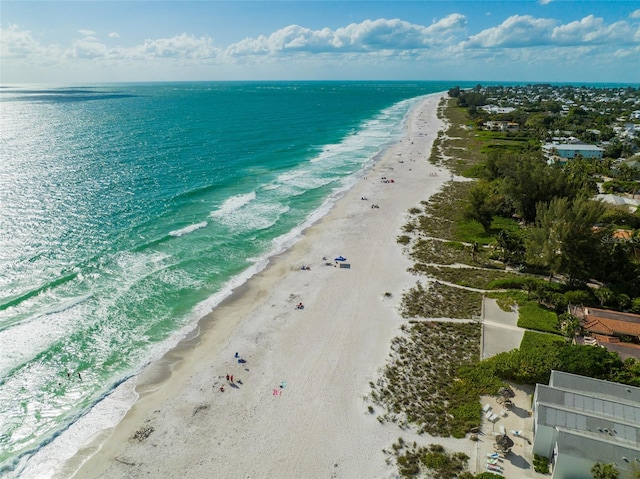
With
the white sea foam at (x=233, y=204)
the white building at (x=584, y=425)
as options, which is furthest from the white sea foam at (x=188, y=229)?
the white building at (x=584, y=425)

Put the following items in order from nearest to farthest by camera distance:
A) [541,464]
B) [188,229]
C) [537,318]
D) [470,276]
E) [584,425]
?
[584,425]
[541,464]
[537,318]
[470,276]
[188,229]

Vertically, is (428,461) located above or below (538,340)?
below

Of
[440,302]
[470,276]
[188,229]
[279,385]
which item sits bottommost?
[279,385]

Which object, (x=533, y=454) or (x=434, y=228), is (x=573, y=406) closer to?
(x=533, y=454)

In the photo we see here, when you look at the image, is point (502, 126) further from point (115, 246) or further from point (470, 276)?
point (115, 246)

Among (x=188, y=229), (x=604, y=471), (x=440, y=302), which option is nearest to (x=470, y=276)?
(x=440, y=302)

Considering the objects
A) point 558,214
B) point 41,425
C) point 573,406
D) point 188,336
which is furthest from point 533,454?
point 41,425
